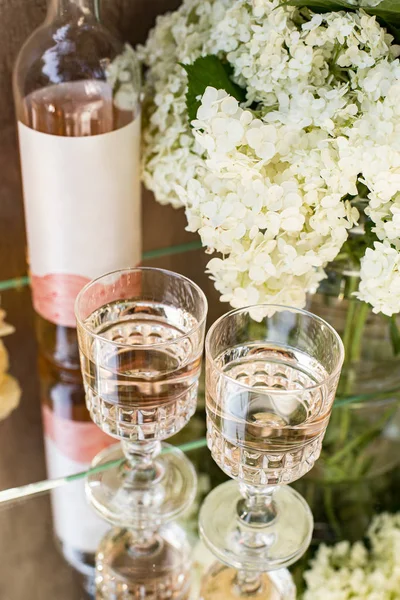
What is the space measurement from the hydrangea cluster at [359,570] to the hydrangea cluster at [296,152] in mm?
219

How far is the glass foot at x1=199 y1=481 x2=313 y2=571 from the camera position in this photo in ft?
2.04

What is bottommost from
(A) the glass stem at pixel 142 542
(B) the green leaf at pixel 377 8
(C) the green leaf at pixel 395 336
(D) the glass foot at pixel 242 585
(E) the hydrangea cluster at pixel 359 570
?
(E) the hydrangea cluster at pixel 359 570

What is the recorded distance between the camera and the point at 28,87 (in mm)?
681

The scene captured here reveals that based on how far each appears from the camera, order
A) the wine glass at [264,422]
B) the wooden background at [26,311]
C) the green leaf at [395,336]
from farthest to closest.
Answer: the green leaf at [395,336]
the wooden background at [26,311]
the wine glass at [264,422]

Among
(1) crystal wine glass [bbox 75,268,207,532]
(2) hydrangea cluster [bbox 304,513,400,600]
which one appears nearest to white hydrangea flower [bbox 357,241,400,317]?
(1) crystal wine glass [bbox 75,268,207,532]

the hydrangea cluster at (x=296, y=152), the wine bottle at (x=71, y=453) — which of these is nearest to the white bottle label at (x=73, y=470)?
the wine bottle at (x=71, y=453)

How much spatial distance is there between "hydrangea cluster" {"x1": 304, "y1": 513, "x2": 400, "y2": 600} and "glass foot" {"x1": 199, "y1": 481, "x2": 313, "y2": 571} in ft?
0.10

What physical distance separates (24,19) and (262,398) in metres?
0.42

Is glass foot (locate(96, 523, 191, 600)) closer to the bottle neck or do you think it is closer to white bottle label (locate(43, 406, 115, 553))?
white bottle label (locate(43, 406, 115, 553))

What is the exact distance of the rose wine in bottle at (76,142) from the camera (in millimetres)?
667

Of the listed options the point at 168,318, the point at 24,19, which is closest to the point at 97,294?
the point at 168,318

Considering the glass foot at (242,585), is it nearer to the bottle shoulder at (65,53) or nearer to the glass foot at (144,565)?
the glass foot at (144,565)

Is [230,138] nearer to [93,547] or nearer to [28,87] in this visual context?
[28,87]

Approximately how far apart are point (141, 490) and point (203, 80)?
33 centimetres
